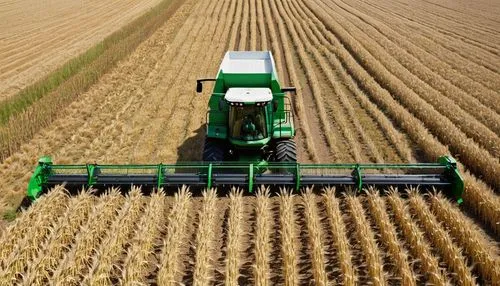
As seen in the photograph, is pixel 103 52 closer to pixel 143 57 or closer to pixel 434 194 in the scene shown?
pixel 143 57

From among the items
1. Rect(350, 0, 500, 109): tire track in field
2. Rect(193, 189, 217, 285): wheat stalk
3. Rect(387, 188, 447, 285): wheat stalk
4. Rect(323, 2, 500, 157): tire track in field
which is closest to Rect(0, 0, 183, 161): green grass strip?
Rect(193, 189, 217, 285): wheat stalk

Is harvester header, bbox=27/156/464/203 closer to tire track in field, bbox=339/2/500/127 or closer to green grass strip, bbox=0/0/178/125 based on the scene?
tire track in field, bbox=339/2/500/127

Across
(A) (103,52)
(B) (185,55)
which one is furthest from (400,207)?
(A) (103,52)

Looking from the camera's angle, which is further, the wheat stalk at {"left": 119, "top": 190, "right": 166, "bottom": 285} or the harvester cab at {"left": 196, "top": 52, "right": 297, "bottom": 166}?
the harvester cab at {"left": 196, "top": 52, "right": 297, "bottom": 166}

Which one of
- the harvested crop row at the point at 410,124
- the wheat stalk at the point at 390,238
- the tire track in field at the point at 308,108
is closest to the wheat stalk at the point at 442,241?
the wheat stalk at the point at 390,238

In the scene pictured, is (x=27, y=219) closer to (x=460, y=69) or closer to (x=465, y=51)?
(x=460, y=69)

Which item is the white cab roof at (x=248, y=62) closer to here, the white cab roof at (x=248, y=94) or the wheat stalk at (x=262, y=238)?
the white cab roof at (x=248, y=94)

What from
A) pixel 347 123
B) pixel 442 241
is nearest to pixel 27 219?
pixel 442 241
